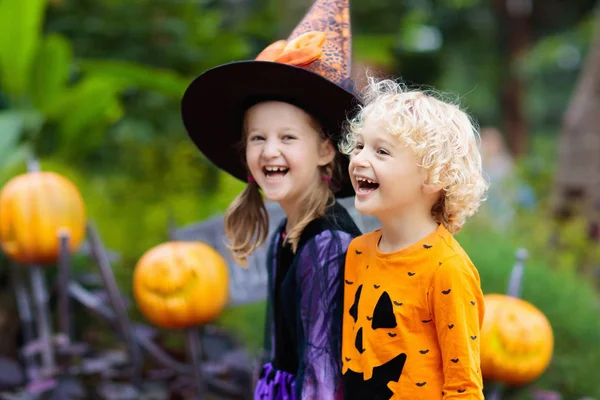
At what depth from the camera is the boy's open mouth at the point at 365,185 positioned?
138 cm

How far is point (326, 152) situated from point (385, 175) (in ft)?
1.11

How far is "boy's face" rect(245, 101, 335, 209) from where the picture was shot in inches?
62.4

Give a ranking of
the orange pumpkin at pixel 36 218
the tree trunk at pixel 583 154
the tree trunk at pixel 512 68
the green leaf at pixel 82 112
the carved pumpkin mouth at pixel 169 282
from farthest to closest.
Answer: the tree trunk at pixel 512 68 → the tree trunk at pixel 583 154 → the green leaf at pixel 82 112 → the orange pumpkin at pixel 36 218 → the carved pumpkin mouth at pixel 169 282

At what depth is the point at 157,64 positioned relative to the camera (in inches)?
175

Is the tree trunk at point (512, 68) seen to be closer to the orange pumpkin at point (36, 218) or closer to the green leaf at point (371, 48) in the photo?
the green leaf at point (371, 48)

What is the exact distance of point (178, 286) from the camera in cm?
219

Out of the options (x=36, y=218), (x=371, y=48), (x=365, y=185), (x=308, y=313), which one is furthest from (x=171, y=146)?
(x=365, y=185)

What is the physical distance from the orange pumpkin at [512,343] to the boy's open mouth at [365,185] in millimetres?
856

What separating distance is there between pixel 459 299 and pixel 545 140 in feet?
58.7

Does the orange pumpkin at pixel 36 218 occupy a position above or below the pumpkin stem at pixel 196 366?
above

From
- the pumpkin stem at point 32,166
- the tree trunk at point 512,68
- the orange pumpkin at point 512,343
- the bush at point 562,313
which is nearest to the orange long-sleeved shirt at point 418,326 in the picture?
the orange pumpkin at point 512,343

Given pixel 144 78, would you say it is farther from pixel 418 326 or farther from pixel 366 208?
pixel 418 326

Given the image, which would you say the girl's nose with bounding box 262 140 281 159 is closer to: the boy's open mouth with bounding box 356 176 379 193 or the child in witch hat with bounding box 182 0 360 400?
the child in witch hat with bounding box 182 0 360 400

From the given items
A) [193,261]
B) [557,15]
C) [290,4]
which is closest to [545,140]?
[557,15]
